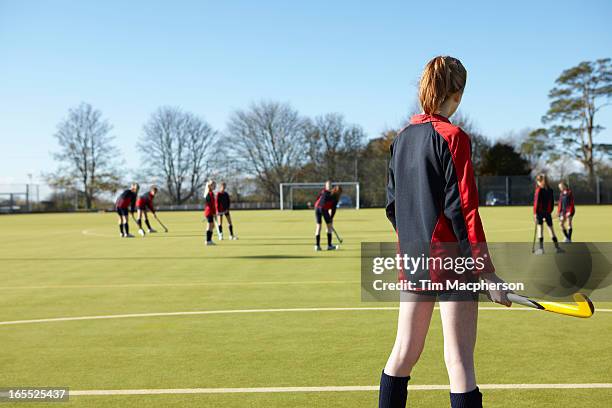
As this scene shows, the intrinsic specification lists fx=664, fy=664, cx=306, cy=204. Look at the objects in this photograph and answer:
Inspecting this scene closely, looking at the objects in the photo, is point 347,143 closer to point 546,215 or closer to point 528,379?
point 546,215

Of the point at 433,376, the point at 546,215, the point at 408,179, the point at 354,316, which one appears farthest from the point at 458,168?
the point at 546,215

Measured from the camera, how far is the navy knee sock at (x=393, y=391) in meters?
3.34

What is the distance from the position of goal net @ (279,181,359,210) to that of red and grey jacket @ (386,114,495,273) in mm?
61422

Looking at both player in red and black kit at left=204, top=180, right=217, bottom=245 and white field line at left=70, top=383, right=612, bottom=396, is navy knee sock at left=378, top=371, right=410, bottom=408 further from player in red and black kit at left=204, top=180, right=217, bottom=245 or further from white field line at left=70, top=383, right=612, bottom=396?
player in red and black kit at left=204, top=180, right=217, bottom=245

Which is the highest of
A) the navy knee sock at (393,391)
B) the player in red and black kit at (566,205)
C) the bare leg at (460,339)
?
the player in red and black kit at (566,205)

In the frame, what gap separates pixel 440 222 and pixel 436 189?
6.1 inches

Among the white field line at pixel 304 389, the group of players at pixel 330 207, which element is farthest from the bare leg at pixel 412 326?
the group of players at pixel 330 207

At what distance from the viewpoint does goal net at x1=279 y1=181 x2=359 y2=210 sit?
66.5m

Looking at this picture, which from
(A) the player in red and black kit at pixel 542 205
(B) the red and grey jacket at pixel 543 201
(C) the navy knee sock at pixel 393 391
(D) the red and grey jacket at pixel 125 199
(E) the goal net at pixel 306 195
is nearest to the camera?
(C) the navy knee sock at pixel 393 391

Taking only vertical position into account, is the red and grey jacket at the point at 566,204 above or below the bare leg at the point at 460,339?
above

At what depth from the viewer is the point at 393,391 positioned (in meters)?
3.34

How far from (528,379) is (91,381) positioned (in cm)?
333

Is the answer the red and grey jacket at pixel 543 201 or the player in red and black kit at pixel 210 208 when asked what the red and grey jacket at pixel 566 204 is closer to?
the red and grey jacket at pixel 543 201

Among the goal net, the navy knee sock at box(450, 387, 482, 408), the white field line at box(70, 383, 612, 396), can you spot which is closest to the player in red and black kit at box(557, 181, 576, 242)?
the white field line at box(70, 383, 612, 396)
